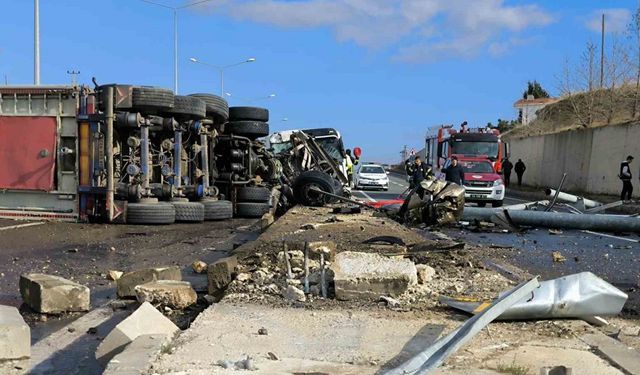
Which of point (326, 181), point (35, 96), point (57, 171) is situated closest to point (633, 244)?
point (326, 181)

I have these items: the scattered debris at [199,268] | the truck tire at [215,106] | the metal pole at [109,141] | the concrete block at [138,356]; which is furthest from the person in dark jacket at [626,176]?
the concrete block at [138,356]

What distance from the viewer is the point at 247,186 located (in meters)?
15.8

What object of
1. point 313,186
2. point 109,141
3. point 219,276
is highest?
point 109,141

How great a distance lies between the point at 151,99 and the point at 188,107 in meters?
1.04

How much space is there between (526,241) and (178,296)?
8054 millimetres

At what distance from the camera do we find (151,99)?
12.5 metres

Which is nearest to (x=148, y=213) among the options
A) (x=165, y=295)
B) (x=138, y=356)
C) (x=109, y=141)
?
(x=109, y=141)

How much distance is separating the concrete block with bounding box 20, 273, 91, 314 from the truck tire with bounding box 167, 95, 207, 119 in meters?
7.76

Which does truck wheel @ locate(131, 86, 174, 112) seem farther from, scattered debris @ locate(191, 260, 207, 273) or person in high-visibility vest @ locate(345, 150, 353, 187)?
person in high-visibility vest @ locate(345, 150, 353, 187)

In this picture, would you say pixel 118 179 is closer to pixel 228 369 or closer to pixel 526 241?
pixel 526 241

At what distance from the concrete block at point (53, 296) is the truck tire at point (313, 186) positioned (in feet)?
27.2

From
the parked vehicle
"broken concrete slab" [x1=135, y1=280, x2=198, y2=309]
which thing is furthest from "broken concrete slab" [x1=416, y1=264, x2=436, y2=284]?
the parked vehicle

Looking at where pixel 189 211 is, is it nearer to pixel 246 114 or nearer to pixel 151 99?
pixel 151 99

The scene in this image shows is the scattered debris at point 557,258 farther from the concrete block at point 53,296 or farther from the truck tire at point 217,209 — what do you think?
the truck tire at point 217,209
